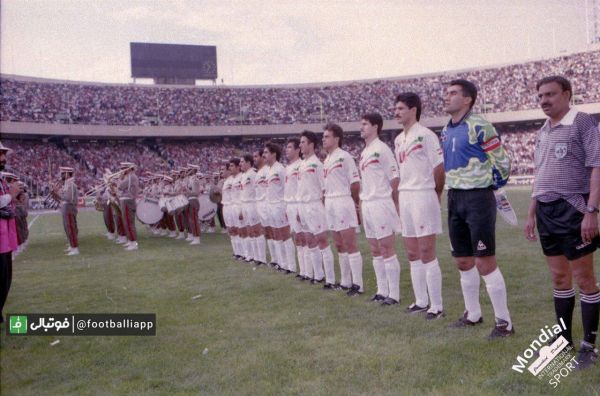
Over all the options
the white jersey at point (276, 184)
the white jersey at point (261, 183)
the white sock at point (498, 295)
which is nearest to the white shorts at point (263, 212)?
the white jersey at point (261, 183)

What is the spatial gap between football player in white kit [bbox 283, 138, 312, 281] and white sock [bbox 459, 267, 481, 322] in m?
3.73

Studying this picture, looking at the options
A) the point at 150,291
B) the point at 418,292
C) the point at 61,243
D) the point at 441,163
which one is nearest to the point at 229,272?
the point at 150,291

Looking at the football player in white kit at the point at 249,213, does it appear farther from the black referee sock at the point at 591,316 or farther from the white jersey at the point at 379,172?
the black referee sock at the point at 591,316

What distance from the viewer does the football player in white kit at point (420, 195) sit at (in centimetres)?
596

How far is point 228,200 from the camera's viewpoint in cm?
1256

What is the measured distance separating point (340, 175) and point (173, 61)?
4945 cm

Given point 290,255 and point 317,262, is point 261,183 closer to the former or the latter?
point 290,255

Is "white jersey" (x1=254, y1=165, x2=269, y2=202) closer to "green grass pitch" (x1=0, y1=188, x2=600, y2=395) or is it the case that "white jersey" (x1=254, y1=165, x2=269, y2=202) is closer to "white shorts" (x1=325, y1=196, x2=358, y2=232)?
"green grass pitch" (x1=0, y1=188, x2=600, y2=395)

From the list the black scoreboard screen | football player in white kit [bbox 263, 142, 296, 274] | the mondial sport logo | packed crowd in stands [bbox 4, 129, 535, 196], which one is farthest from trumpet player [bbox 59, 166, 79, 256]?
the black scoreboard screen

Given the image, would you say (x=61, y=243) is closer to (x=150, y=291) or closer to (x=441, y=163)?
(x=150, y=291)

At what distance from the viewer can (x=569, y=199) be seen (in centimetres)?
429

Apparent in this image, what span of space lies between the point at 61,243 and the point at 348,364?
15.1m

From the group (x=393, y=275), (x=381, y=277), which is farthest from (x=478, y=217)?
(x=381, y=277)

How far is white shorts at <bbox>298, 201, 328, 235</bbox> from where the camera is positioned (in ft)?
27.9
